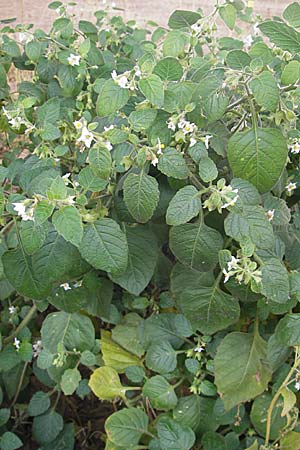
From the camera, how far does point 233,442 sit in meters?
1.14

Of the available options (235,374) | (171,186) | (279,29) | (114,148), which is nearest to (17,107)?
(114,148)

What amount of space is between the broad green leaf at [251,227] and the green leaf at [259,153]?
0.05m

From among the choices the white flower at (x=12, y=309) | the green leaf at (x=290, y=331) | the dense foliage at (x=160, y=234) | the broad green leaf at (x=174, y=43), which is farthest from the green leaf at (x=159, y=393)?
the broad green leaf at (x=174, y=43)

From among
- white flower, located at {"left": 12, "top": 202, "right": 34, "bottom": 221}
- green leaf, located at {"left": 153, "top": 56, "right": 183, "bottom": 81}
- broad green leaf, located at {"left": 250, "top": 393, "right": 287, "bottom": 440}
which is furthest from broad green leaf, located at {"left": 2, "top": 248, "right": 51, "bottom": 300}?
broad green leaf, located at {"left": 250, "top": 393, "right": 287, "bottom": 440}

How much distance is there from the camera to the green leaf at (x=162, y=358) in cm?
112

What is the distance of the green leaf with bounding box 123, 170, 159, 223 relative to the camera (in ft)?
2.88

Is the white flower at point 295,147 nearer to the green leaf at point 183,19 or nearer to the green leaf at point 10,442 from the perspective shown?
the green leaf at point 183,19

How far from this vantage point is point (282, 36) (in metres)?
0.95

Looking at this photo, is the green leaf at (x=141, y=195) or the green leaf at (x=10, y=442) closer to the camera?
the green leaf at (x=141, y=195)

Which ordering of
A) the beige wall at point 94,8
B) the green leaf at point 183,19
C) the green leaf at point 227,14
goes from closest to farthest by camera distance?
the green leaf at point 227,14 → the green leaf at point 183,19 → the beige wall at point 94,8

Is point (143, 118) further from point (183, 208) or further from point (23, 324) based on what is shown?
point (23, 324)

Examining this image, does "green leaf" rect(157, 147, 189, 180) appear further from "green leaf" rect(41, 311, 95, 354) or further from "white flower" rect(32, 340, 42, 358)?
"white flower" rect(32, 340, 42, 358)

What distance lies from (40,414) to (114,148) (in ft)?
2.06

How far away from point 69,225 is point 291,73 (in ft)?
1.24
